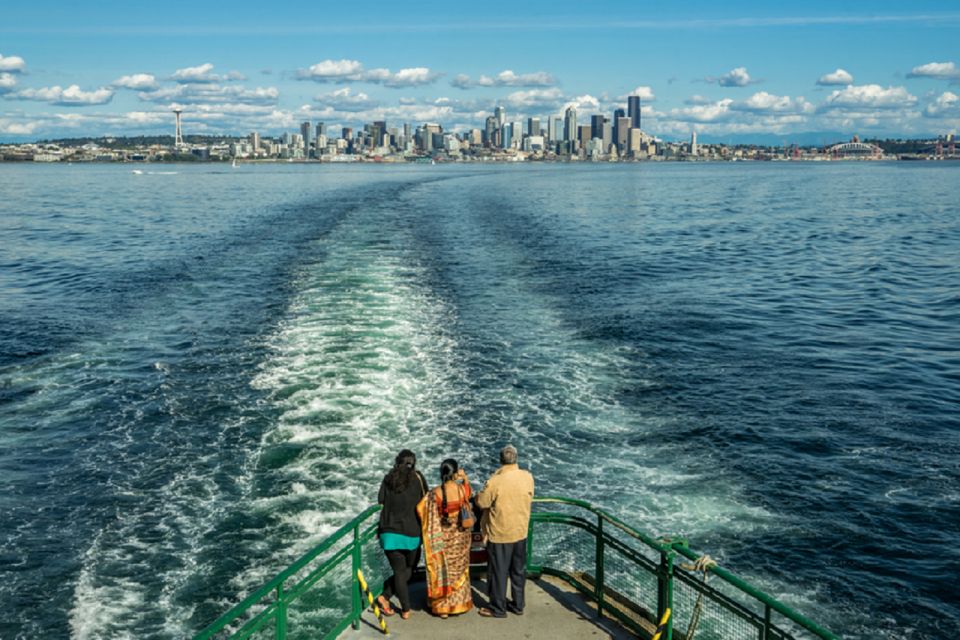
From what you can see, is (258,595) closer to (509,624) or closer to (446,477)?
(446,477)

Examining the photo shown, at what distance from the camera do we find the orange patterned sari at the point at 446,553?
1022cm

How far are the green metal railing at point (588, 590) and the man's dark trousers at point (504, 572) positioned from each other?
84cm

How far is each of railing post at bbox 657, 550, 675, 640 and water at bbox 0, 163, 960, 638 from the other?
21.5ft

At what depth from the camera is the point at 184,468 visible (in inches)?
778

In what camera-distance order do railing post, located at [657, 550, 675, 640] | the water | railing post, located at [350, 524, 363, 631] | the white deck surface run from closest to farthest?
railing post, located at [657, 550, 675, 640] < the white deck surface < railing post, located at [350, 524, 363, 631] < the water

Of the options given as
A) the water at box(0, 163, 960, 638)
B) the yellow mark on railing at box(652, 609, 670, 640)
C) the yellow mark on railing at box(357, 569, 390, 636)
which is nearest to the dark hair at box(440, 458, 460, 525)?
the yellow mark on railing at box(357, 569, 390, 636)

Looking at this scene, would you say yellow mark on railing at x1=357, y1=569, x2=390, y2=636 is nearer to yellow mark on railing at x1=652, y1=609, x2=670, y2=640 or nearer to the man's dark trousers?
the man's dark trousers

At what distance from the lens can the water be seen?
625 inches

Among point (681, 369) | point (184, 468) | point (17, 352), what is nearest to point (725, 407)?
point (681, 369)

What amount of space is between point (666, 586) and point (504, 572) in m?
2.06

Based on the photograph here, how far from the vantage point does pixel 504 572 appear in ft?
34.0

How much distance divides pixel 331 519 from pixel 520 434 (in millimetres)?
7014

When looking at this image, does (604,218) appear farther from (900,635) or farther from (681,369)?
(900,635)

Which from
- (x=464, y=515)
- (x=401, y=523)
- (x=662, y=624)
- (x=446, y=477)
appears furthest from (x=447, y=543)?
(x=662, y=624)
